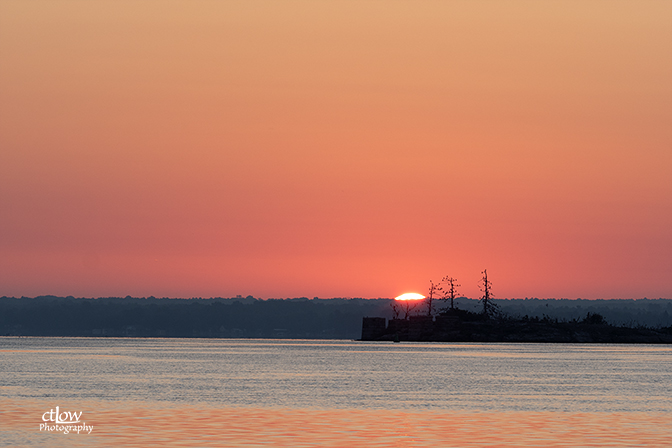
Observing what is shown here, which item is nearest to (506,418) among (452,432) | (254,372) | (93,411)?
(452,432)

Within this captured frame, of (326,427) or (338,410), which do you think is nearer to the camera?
(326,427)

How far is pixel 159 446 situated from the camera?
54.1 m

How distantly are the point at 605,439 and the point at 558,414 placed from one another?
16668 mm

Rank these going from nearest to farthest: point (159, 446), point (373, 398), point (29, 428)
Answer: point (159, 446) < point (29, 428) < point (373, 398)

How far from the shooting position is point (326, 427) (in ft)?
215

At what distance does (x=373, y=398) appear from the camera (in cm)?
9206

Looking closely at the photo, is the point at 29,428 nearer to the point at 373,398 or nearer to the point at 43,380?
the point at 373,398

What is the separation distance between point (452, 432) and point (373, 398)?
2912 centimetres

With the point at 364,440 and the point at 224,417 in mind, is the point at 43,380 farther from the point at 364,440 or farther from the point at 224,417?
the point at 364,440

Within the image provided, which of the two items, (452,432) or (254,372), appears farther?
(254,372)

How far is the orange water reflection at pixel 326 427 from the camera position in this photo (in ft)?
187

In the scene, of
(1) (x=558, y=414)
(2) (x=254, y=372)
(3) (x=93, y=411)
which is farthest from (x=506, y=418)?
(2) (x=254, y=372)

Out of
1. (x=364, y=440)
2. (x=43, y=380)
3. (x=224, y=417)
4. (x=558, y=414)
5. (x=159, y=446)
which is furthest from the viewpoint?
(x=43, y=380)

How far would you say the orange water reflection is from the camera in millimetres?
57094
